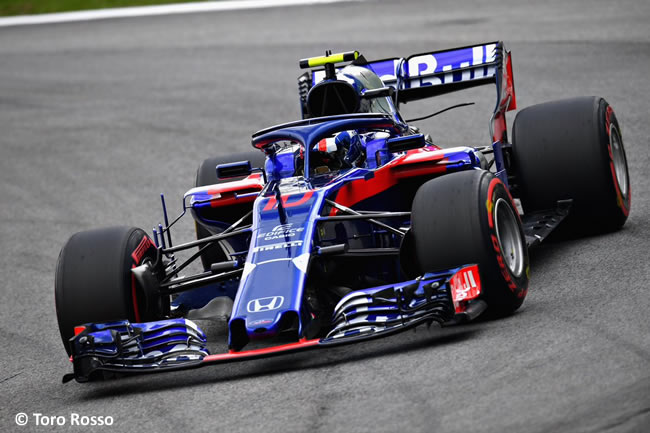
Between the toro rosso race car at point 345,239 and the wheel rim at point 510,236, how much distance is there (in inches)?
0.4

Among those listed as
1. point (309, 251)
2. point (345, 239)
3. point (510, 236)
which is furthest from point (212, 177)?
point (510, 236)

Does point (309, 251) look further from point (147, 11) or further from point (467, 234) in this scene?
point (147, 11)

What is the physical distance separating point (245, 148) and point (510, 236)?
825 cm

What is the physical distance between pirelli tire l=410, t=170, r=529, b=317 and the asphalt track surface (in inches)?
8.4

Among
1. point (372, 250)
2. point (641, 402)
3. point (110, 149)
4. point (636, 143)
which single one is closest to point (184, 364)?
point (372, 250)

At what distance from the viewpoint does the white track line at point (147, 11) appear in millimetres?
26778

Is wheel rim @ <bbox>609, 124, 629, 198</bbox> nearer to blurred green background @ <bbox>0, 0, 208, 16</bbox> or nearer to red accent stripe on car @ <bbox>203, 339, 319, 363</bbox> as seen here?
red accent stripe on car @ <bbox>203, 339, 319, 363</bbox>

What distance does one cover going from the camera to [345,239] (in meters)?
7.39

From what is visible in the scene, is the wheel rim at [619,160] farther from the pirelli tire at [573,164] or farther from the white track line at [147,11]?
the white track line at [147,11]

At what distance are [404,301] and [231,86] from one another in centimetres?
1319

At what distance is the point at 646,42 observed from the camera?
1712 centimetres

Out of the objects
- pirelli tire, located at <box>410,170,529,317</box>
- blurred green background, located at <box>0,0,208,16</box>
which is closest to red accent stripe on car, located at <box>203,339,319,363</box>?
pirelli tire, located at <box>410,170,529,317</box>

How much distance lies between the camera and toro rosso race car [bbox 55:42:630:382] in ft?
21.3

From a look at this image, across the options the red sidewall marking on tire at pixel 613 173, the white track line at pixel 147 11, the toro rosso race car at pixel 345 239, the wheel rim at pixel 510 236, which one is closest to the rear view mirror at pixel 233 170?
the toro rosso race car at pixel 345 239
